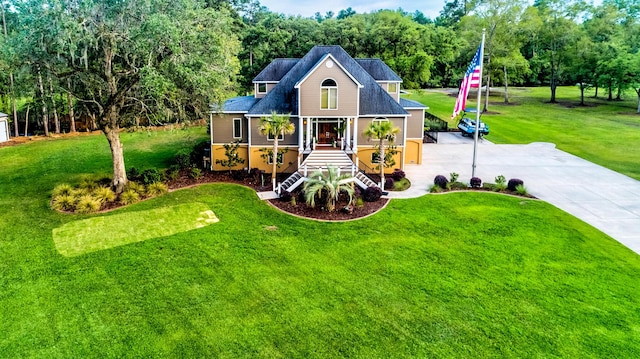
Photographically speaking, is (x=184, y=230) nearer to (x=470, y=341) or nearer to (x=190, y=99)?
(x=190, y=99)

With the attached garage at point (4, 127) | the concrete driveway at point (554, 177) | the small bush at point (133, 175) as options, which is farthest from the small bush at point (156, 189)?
the attached garage at point (4, 127)

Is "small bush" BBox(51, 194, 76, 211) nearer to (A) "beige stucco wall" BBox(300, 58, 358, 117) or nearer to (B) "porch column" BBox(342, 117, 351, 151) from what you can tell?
(A) "beige stucco wall" BBox(300, 58, 358, 117)

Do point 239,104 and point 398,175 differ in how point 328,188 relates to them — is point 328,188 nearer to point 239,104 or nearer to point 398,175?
point 398,175

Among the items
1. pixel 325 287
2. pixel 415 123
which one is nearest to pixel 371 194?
pixel 325 287

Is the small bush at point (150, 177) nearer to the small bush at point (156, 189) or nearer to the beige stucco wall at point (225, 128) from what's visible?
the small bush at point (156, 189)

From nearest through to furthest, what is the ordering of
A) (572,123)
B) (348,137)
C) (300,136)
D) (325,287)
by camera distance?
(325,287) < (300,136) < (348,137) < (572,123)

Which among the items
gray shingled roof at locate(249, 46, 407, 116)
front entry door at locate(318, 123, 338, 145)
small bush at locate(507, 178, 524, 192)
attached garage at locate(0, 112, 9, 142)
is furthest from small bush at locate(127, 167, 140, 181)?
small bush at locate(507, 178, 524, 192)

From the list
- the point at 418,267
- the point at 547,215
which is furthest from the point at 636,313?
the point at 547,215
